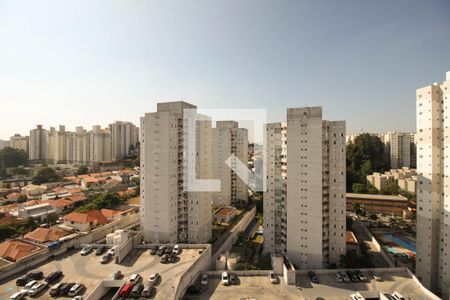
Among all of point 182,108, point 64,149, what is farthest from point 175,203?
point 64,149

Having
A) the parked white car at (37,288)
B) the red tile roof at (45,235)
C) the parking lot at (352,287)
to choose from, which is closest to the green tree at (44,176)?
the red tile roof at (45,235)

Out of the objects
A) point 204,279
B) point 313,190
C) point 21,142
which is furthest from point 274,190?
point 21,142

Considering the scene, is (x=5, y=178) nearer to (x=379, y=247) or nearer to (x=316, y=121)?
(x=316, y=121)

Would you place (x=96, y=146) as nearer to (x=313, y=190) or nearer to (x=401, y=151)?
(x=313, y=190)

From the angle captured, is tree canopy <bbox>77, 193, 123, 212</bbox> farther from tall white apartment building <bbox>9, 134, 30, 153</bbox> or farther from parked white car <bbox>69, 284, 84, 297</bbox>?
tall white apartment building <bbox>9, 134, 30, 153</bbox>

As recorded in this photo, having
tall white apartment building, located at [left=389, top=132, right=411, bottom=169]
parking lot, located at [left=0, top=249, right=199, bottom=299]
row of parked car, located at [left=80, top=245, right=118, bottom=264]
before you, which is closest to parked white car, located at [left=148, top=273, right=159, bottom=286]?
parking lot, located at [left=0, top=249, right=199, bottom=299]
